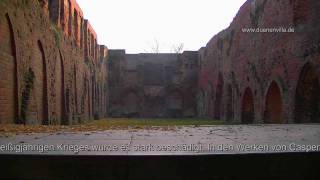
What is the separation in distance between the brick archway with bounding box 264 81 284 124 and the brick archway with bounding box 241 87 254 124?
2.49 metres

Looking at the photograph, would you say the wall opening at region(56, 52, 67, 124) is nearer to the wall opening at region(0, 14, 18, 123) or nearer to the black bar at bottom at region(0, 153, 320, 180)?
the wall opening at region(0, 14, 18, 123)

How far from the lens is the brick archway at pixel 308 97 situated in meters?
11.6

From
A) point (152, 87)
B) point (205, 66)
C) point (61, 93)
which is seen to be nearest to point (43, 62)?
point (61, 93)

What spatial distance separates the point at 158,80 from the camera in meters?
32.5

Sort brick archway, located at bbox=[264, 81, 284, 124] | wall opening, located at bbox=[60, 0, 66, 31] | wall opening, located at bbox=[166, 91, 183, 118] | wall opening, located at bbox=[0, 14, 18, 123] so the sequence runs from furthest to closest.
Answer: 1. wall opening, located at bbox=[166, 91, 183, 118]
2. wall opening, located at bbox=[60, 0, 66, 31]
3. brick archway, located at bbox=[264, 81, 284, 124]
4. wall opening, located at bbox=[0, 14, 18, 123]

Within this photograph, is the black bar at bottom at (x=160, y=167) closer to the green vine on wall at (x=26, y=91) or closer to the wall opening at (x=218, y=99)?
the green vine on wall at (x=26, y=91)

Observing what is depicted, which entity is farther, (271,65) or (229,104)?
(229,104)

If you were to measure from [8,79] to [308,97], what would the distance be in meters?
8.02

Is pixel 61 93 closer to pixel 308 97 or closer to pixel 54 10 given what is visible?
pixel 54 10

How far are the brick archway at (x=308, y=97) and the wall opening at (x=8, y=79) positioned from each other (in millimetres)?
7668

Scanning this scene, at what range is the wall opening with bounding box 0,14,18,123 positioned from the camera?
30.3 feet

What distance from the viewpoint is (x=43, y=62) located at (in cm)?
1300

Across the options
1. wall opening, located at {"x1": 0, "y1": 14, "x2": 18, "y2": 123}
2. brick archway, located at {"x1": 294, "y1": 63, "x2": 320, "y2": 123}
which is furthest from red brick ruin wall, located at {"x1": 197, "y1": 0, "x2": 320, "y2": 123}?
wall opening, located at {"x1": 0, "y1": 14, "x2": 18, "y2": 123}

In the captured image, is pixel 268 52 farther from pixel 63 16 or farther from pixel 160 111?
pixel 160 111
